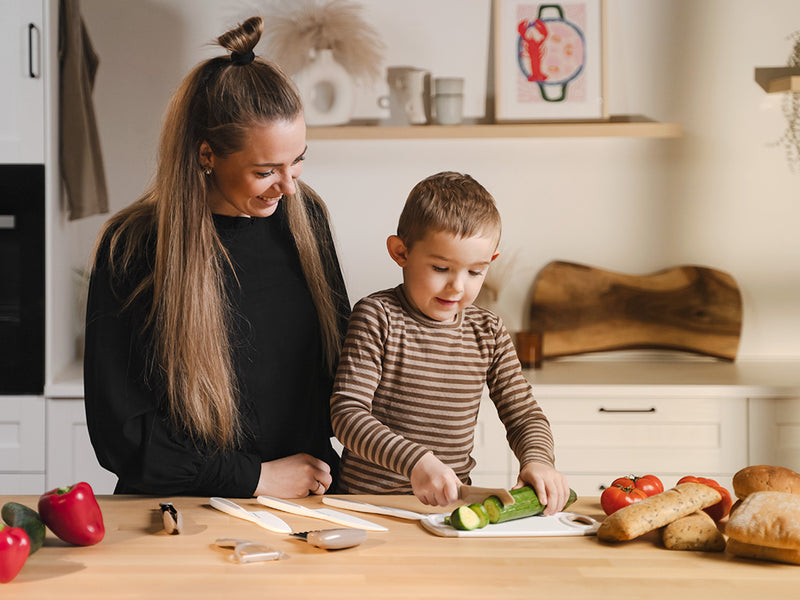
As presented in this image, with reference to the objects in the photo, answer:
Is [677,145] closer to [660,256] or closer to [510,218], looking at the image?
[660,256]

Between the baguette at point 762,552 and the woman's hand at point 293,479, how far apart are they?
0.63m

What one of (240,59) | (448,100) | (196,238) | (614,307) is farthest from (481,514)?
(614,307)

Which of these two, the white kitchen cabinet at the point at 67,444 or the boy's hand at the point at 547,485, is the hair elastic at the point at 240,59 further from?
the white kitchen cabinet at the point at 67,444

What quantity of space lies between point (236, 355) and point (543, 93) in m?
1.98

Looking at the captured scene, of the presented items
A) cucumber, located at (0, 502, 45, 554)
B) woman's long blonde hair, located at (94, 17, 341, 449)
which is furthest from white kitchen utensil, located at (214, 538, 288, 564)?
woman's long blonde hair, located at (94, 17, 341, 449)

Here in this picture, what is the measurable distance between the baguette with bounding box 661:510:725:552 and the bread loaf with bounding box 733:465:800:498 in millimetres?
150

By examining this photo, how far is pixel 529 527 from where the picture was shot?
114 centimetres

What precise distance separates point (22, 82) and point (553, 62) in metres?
1.77

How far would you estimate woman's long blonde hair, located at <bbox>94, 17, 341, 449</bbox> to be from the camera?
1331mm

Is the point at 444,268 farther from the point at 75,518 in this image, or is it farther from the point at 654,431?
the point at 654,431

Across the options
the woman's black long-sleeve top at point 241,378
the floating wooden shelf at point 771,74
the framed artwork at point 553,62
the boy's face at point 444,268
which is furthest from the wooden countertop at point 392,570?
the floating wooden shelf at point 771,74

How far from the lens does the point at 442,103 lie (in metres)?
2.99

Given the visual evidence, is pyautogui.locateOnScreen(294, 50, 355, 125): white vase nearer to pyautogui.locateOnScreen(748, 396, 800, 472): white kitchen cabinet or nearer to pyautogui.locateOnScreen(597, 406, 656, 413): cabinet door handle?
pyautogui.locateOnScreen(597, 406, 656, 413): cabinet door handle

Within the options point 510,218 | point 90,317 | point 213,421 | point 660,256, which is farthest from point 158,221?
point 660,256
